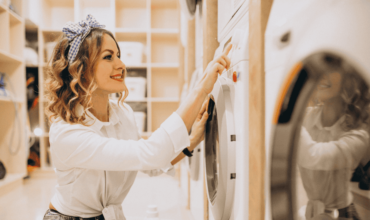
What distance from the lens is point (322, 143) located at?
43cm

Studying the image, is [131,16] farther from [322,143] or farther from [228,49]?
[322,143]

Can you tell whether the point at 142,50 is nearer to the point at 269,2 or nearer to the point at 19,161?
the point at 19,161

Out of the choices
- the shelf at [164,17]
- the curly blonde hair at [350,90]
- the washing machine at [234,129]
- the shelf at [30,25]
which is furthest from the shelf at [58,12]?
the curly blonde hair at [350,90]

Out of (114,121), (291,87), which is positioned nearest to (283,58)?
(291,87)

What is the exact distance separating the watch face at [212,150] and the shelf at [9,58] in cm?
226

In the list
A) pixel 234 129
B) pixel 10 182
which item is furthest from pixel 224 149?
pixel 10 182

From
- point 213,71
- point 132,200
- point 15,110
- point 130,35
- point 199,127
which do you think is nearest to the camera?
point 213,71

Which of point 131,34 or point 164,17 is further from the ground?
point 164,17

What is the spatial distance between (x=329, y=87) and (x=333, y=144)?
3.8 inches

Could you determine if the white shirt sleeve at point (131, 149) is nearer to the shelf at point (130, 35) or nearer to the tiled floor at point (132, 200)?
the tiled floor at point (132, 200)

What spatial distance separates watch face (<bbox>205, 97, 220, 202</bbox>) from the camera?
985 mm

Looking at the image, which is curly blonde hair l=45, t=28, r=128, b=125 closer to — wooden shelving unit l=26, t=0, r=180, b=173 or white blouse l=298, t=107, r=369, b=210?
white blouse l=298, t=107, r=369, b=210

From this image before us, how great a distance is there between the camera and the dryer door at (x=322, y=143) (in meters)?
0.37

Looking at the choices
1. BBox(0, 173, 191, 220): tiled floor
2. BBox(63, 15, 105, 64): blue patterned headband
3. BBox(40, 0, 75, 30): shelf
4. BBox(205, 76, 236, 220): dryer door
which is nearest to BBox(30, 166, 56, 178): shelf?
BBox(0, 173, 191, 220): tiled floor
